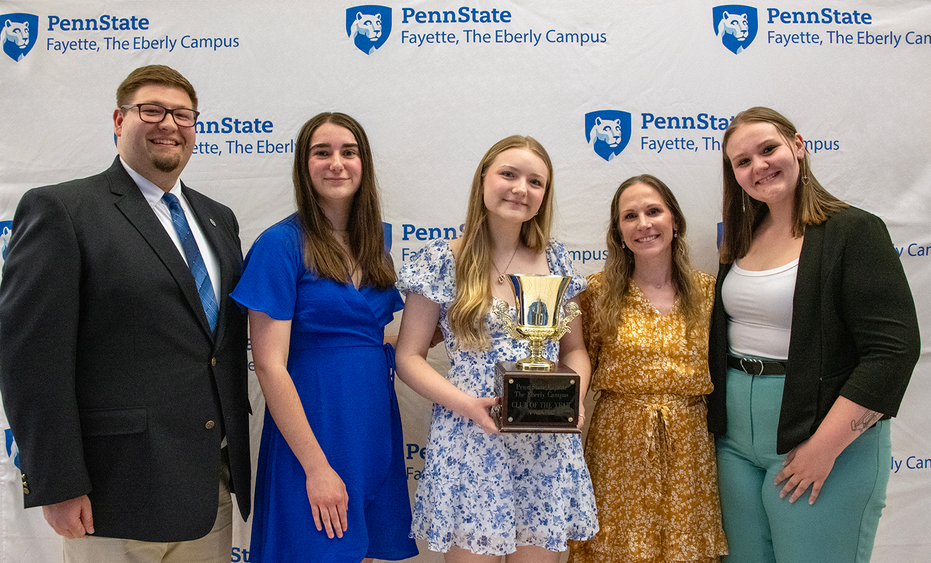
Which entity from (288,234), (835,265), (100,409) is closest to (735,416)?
(835,265)

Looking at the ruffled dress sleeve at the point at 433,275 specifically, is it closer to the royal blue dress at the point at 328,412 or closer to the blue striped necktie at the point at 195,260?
the royal blue dress at the point at 328,412

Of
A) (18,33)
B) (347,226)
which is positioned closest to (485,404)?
Result: (347,226)

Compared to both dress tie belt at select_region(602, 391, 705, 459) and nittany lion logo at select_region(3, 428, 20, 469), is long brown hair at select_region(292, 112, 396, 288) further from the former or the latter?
nittany lion logo at select_region(3, 428, 20, 469)

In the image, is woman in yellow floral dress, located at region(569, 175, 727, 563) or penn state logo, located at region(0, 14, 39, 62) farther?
penn state logo, located at region(0, 14, 39, 62)

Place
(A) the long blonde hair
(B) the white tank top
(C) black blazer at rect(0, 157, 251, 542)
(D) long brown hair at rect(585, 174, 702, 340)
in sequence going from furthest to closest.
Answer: (D) long brown hair at rect(585, 174, 702, 340)
(B) the white tank top
(A) the long blonde hair
(C) black blazer at rect(0, 157, 251, 542)

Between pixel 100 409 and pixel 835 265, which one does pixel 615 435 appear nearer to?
pixel 835 265

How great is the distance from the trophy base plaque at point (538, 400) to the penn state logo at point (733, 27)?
1.97 meters

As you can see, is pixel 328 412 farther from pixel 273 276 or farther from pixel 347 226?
pixel 347 226

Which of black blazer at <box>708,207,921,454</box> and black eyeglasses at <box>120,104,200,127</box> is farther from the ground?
black eyeglasses at <box>120,104,200,127</box>

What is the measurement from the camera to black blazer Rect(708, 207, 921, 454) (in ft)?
5.97

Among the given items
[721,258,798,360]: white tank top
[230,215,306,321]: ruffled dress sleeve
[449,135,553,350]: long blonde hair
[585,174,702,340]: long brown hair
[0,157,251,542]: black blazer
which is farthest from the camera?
[585,174,702,340]: long brown hair

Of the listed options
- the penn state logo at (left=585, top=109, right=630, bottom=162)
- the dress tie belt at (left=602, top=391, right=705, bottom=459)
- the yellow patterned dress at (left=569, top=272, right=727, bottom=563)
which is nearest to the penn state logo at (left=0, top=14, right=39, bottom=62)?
the penn state logo at (left=585, top=109, right=630, bottom=162)

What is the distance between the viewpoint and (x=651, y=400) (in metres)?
2.13

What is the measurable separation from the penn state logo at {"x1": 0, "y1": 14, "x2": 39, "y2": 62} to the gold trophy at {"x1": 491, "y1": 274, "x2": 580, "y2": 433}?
2.62 meters
